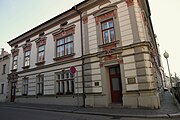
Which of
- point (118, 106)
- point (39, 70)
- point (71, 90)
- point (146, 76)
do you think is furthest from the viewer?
point (39, 70)

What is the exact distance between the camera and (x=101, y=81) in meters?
11.4

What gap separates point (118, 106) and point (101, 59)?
13.0ft

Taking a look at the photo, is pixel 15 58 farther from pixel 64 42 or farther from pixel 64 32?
pixel 64 32

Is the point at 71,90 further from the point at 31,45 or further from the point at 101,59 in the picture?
the point at 31,45

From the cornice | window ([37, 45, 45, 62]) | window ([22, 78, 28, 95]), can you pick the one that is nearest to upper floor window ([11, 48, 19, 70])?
the cornice

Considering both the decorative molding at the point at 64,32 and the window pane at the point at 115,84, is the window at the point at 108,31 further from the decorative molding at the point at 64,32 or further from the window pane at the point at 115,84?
the decorative molding at the point at 64,32

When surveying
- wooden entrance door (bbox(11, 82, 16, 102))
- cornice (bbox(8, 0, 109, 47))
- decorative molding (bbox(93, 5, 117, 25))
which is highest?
cornice (bbox(8, 0, 109, 47))

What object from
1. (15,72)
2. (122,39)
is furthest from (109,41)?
(15,72)

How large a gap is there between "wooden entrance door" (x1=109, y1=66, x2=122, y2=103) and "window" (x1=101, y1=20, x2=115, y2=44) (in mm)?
2443

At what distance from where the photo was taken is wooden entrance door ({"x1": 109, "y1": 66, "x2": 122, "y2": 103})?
11.1 meters

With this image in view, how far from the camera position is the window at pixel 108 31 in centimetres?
1171

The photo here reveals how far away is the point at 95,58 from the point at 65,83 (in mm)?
4330

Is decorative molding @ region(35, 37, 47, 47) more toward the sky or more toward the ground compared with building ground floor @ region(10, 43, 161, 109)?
more toward the sky

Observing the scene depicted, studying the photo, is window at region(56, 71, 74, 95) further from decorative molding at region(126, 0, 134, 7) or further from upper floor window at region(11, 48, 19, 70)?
upper floor window at region(11, 48, 19, 70)
